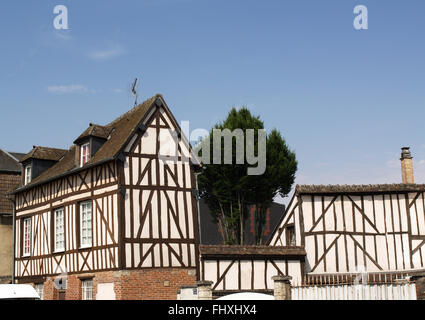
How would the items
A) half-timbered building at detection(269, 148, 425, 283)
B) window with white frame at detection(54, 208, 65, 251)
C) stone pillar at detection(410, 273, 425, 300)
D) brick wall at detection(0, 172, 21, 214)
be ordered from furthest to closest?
brick wall at detection(0, 172, 21, 214), window with white frame at detection(54, 208, 65, 251), half-timbered building at detection(269, 148, 425, 283), stone pillar at detection(410, 273, 425, 300)

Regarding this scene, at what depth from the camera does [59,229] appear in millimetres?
19453

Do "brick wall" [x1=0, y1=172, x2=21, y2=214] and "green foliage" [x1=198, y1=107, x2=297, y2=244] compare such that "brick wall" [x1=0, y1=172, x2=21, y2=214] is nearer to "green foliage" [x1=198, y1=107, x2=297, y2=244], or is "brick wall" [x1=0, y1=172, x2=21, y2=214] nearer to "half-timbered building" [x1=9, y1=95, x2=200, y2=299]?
"half-timbered building" [x1=9, y1=95, x2=200, y2=299]

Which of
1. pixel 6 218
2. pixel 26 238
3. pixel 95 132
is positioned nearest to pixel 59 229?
pixel 26 238

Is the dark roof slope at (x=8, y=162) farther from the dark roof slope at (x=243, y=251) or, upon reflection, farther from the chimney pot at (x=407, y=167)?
the chimney pot at (x=407, y=167)

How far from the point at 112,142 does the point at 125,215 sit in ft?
9.16

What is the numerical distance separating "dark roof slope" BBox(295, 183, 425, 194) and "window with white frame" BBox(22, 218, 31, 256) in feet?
34.3

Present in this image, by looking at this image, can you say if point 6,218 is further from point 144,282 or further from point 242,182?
point 242,182

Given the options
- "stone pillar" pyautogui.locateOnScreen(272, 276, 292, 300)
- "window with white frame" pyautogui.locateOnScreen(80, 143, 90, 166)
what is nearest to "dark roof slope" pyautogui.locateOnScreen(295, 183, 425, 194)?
"stone pillar" pyautogui.locateOnScreen(272, 276, 292, 300)

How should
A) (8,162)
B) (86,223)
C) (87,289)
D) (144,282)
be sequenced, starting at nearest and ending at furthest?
(144,282), (87,289), (86,223), (8,162)

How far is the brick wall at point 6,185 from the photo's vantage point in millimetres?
23641

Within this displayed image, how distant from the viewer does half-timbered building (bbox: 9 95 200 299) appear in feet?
54.7

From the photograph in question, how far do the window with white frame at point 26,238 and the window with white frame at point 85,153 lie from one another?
4.40 meters
